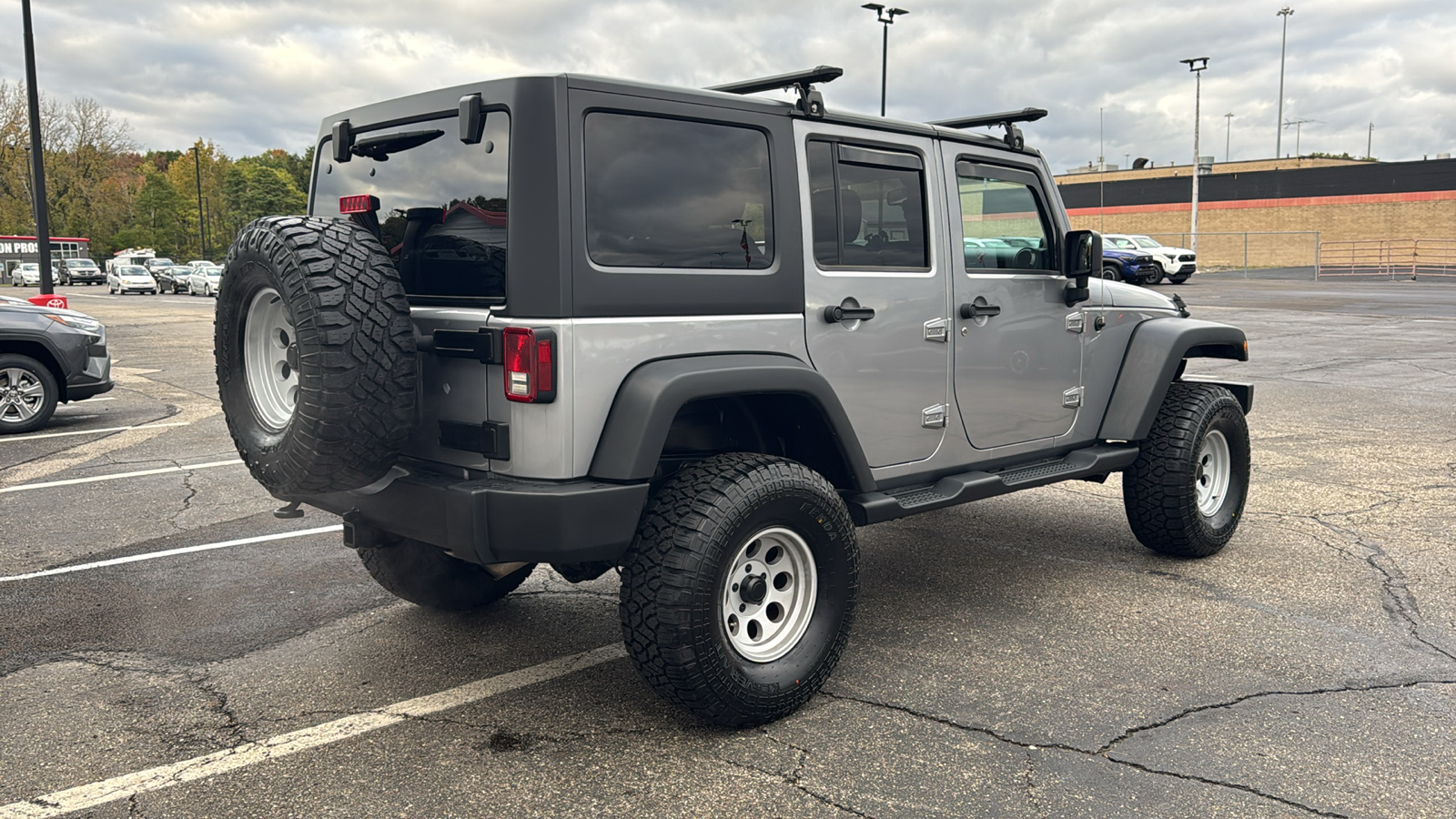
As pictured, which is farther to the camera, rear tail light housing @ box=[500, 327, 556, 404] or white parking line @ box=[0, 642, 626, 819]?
rear tail light housing @ box=[500, 327, 556, 404]

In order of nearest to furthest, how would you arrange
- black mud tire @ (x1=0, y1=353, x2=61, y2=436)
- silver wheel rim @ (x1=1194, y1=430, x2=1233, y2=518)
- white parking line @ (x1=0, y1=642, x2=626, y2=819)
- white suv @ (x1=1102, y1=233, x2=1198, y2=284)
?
white parking line @ (x1=0, y1=642, x2=626, y2=819) < silver wheel rim @ (x1=1194, y1=430, x2=1233, y2=518) < black mud tire @ (x1=0, y1=353, x2=61, y2=436) < white suv @ (x1=1102, y1=233, x2=1198, y2=284)

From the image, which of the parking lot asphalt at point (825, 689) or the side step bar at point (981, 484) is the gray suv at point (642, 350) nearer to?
the side step bar at point (981, 484)

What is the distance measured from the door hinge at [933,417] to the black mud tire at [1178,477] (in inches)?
61.6

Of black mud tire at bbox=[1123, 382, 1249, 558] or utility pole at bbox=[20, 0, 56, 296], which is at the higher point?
utility pole at bbox=[20, 0, 56, 296]

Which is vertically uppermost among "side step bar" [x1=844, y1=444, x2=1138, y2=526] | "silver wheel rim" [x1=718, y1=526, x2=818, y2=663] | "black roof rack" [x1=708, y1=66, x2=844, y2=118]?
"black roof rack" [x1=708, y1=66, x2=844, y2=118]

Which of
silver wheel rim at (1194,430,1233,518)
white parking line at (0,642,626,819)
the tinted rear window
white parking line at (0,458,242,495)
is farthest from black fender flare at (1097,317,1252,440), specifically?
white parking line at (0,458,242,495)

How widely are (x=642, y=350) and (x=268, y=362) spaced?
1.37 metres

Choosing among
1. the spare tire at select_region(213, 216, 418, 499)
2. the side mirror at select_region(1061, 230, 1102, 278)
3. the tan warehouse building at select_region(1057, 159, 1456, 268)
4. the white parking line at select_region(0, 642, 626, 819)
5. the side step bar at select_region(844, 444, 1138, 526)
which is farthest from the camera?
the tan warehouse building at select_region(1057, 159, 1456, 268)

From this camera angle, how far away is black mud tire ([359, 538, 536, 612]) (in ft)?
14.9

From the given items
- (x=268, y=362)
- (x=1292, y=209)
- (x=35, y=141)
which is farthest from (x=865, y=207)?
(x=1292, y=209)

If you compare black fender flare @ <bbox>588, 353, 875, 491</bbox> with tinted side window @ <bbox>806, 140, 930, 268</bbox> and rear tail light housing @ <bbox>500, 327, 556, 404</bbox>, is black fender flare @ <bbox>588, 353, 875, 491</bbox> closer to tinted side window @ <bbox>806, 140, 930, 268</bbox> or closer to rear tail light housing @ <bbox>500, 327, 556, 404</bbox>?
rear tail light housing @ <bbox>500, 327, 556, 404</bbox>

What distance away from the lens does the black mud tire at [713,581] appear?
131 inches

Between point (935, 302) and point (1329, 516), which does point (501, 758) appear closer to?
point (935, 302)

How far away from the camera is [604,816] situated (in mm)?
3012
